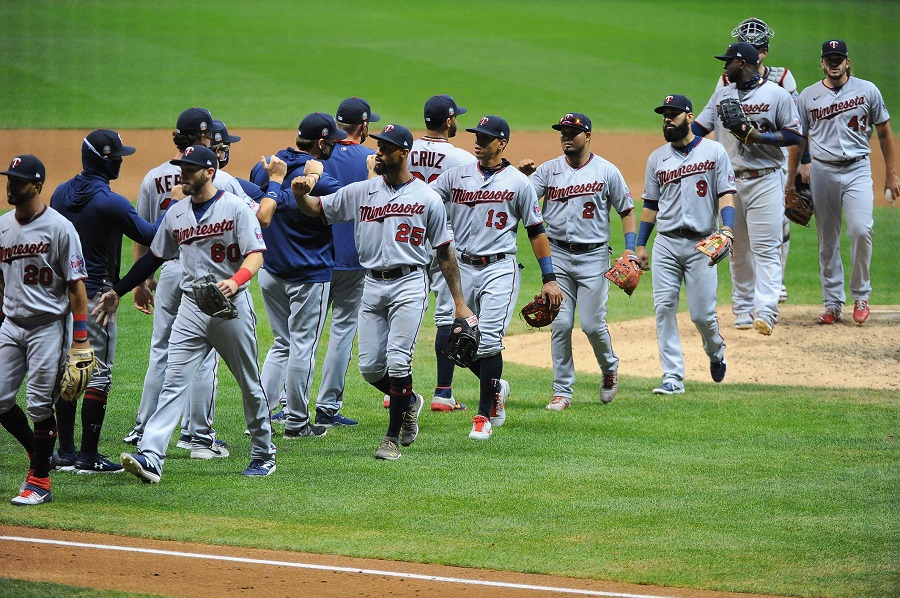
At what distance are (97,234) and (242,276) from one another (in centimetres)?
108

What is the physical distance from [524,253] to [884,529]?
10.5m

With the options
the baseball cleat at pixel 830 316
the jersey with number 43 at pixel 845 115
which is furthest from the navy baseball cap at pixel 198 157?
the baseball cleat at pixel 830 316

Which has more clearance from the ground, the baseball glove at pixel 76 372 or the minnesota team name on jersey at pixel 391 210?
the minnesota team name on jersey at pixel 391 210

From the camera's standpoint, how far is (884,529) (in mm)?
5734

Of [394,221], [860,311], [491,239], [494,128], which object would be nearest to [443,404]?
[491,239]

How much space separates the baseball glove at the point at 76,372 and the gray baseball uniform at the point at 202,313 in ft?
1.58

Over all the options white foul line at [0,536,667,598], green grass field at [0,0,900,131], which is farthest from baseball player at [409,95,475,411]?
green grass field at [0,0,900,131]

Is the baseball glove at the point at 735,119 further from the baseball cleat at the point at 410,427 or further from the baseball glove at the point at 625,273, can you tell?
the baseball cleat at the point at 410,427

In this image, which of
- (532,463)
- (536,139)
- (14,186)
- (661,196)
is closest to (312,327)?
(532,463)

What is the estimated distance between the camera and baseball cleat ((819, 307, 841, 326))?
10.9 metres

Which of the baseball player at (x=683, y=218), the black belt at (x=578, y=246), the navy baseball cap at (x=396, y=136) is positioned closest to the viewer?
the navy baseball cap at (x=396, y=136)

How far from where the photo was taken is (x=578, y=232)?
8.52 m

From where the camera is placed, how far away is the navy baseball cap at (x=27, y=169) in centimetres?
598

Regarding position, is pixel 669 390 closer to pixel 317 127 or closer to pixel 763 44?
pixel 317 127
